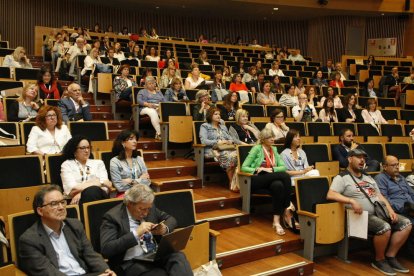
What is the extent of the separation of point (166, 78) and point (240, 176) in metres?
2.55

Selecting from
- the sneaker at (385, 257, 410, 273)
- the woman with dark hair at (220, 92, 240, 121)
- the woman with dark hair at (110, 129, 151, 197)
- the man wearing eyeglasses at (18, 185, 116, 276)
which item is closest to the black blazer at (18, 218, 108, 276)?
the man wearing eyeglasses at (18, 185, 116, 276)

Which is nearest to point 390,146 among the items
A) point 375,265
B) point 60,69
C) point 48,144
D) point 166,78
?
point 375,265

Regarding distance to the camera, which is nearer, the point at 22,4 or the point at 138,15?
the point at 22,4

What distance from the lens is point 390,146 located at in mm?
4723

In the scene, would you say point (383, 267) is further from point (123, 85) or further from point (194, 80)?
point (194, 80)

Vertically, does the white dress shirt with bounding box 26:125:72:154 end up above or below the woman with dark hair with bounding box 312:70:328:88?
below

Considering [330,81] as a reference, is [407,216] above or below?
below

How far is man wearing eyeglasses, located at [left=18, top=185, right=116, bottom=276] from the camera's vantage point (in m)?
1.86

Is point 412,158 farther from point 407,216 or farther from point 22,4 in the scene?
point 22,4

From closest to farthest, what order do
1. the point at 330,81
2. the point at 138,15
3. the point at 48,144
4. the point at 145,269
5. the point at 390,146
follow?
1. the point at 145,269
2. the point at 48,144
3. the point at 390,146
4. the point at 330,81
5. the point at 138,15

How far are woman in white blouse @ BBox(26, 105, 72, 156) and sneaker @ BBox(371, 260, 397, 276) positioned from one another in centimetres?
249

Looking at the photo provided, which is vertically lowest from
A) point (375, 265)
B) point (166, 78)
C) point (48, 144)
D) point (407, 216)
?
point (375, 265)

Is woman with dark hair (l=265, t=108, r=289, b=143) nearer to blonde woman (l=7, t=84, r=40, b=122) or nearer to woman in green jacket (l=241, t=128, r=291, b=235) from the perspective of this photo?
woman in green jacket (l=241, t=128, r=291, b=235)

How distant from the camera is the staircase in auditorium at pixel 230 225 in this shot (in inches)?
117
